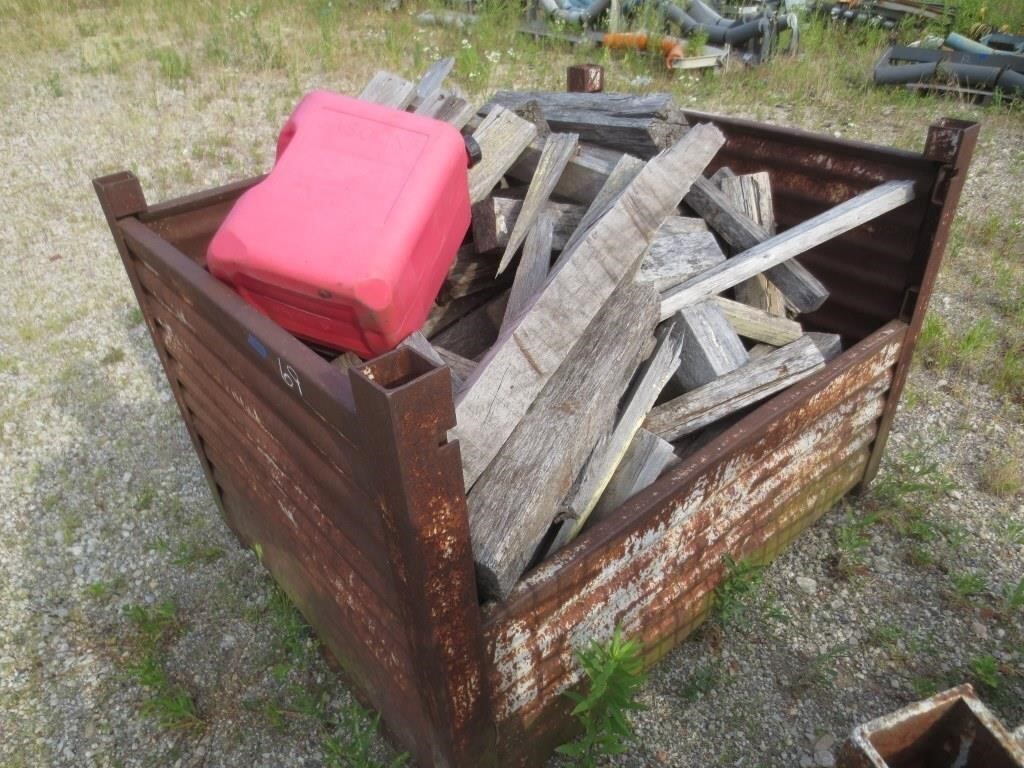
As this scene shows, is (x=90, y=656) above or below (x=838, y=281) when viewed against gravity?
below

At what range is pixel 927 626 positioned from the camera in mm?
2547

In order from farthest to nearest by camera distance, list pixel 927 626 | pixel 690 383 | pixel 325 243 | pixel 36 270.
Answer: pixel 36 270
pixel 927 626
pixel 690 383
pixel 325 243

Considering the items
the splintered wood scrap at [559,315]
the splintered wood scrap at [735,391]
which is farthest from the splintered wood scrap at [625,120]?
the splintered wood scrap at [735,391]

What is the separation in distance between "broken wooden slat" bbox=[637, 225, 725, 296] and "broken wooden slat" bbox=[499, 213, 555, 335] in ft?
1.02

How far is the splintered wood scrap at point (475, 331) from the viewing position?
250cm

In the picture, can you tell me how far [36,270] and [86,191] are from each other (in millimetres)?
1234

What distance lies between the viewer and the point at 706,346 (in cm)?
222

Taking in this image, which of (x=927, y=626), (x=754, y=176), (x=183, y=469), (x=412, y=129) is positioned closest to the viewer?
(x=412, y=129)

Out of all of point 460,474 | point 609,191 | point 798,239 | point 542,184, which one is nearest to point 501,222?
point 542,184

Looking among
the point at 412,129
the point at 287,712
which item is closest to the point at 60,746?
the point at 287,712

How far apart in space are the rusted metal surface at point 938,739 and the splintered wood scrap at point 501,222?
1.59m

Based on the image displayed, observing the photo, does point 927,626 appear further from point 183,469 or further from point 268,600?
point 183,469

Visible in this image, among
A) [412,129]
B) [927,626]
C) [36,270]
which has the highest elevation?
[412,129]

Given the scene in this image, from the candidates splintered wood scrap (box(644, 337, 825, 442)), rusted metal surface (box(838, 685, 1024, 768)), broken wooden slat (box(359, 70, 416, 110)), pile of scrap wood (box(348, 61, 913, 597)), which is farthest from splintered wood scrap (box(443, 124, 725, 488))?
broken wooden slat (box(359, 70, 416, 110))
